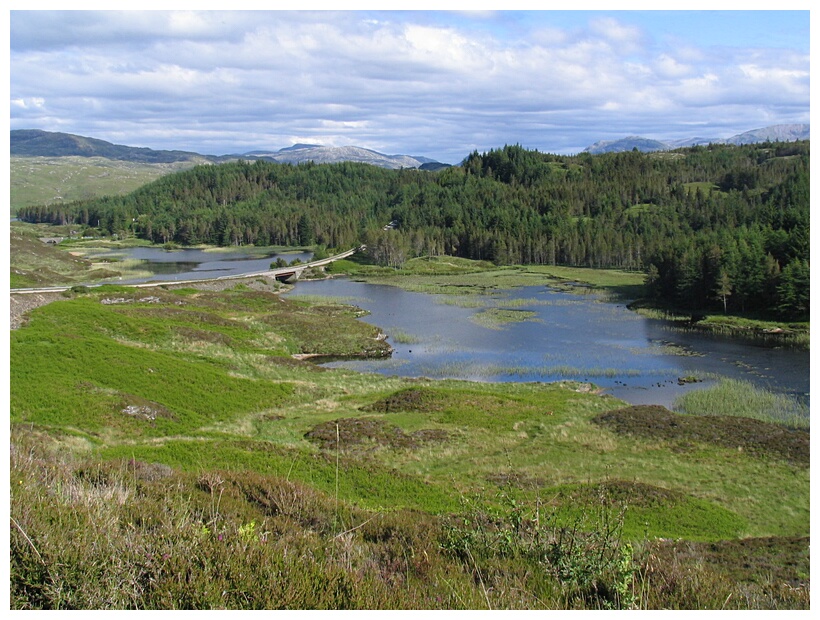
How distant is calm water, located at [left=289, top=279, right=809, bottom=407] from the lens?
50125 mm

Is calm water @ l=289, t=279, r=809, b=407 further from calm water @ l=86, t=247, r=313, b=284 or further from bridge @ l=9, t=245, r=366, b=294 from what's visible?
calm water @ l=86, t=247, r=313, b=284

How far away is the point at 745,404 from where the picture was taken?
138 feet

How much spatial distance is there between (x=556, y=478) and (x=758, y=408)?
21.6 m

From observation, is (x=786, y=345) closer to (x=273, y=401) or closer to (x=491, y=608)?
(x=273, y=401)

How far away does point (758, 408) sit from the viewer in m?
41.2

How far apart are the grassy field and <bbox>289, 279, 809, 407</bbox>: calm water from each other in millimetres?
4371

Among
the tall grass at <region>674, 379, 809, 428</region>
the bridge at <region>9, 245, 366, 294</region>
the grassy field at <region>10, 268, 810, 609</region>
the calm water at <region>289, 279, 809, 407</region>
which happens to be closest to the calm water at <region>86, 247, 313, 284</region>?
the bridge at <region>9, 245, 366, 294</region>

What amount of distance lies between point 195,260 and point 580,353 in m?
126

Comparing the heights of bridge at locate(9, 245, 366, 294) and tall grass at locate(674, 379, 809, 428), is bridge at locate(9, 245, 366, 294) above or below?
above

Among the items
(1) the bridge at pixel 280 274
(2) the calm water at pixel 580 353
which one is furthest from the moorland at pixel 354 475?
(1) the bridge at pixel 280 274

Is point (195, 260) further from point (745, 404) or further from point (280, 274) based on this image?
point (745, 404)

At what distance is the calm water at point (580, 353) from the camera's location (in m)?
50.1

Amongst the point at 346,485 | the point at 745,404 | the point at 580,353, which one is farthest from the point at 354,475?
the point at 580,353

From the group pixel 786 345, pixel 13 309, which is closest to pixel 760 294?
pixel 786 345
